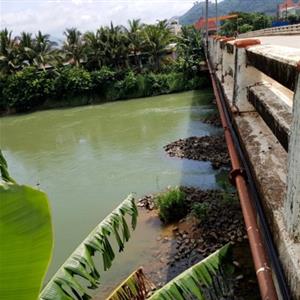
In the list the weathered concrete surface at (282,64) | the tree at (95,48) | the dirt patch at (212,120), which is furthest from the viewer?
the tree at (95,48)

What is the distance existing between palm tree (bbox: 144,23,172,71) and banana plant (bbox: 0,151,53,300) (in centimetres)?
2597

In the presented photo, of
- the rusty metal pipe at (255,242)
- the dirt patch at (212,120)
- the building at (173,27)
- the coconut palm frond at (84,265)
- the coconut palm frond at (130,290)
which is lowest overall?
the dirt patch at (212,120)

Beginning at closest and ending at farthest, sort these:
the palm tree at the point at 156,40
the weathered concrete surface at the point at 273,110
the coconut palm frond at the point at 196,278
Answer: the weathered concrete surface at the point at 273,110 → the coconut palm frond at the point at 196,278 → the palm tree at the point at 156,40

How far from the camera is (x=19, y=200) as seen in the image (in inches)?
48.8

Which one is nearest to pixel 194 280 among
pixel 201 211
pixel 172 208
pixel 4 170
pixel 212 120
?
pixel 4 170

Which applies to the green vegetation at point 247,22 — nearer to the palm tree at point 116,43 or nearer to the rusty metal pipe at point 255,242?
the palm tree at point 116,43

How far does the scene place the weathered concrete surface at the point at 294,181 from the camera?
138 cm

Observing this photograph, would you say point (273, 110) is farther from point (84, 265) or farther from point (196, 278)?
point (84, 265)

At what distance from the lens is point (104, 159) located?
1326 cm

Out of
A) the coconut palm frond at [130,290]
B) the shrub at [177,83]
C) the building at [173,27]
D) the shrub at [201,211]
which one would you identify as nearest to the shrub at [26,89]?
the shrub at [177,83]

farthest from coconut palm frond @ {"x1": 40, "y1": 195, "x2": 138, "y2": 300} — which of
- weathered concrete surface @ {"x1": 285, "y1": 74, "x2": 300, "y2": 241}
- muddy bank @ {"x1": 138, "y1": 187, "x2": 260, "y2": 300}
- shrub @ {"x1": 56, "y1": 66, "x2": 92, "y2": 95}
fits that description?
shrub @ {"x1": 56, "y1": 66, "x2": 92, "y2": 95}

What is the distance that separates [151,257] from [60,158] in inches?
325

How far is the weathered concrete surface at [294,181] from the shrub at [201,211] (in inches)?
233

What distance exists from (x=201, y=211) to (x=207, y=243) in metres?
0.87
